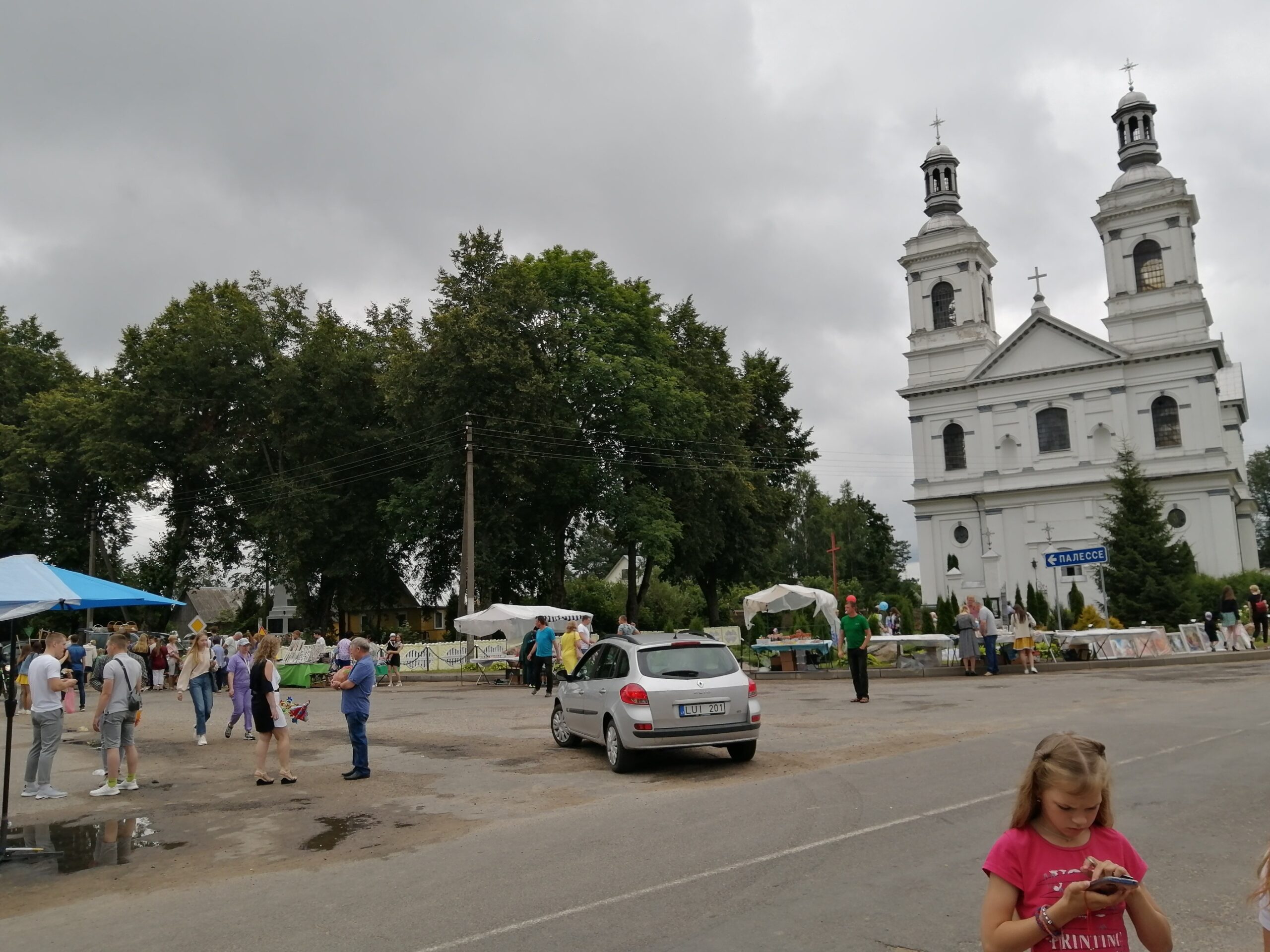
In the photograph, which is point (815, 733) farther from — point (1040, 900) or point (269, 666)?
point (1040, 900)

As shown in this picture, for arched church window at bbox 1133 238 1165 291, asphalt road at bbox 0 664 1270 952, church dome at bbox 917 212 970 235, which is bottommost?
asphalt road at bbox 0 664 1270 952

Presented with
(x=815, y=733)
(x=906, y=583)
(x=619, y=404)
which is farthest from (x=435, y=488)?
(x=906, y=583)

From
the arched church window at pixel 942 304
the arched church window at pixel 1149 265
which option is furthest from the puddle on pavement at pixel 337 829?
the arched church window at pixel 942 304

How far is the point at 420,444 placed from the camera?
40.8m

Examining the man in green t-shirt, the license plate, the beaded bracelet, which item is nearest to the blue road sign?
the man in green t-shirt

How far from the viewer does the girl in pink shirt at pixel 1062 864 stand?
9.18 feet

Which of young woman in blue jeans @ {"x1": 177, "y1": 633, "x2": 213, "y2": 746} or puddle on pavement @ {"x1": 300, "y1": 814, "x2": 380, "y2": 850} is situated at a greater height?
young woman in blue jeans @ {"x1": 177, "y1": 633, "x2": 213, "y2": 746}

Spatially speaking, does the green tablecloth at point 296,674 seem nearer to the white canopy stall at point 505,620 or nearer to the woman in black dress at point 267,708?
the white canopy stall at point 505,620

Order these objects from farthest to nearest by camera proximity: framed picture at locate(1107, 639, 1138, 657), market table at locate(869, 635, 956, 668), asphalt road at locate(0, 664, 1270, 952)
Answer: market table at locate(869, 635, 956, 668) < framed picture at locate(1107, 639, 1138, 657) < asphalt road at locate(0, 664, 1270, 952)

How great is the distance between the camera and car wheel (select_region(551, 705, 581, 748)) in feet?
45.6

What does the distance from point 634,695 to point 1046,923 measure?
29.2 ft

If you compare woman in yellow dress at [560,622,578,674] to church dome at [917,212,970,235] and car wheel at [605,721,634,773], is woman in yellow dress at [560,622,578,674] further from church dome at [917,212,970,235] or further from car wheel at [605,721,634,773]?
church dome at [917,212,970,235]

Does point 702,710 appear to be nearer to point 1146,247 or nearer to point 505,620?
point 505,620

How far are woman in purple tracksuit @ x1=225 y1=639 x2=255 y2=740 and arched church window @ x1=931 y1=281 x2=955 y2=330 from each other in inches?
2138
